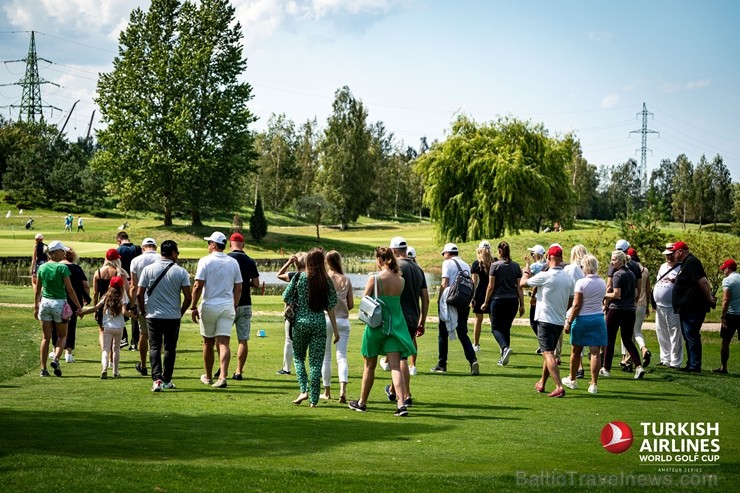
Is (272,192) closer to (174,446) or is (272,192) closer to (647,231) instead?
(647,231)

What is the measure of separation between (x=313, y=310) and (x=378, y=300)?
0.87 meters

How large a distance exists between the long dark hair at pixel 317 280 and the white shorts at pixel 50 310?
16.0ft

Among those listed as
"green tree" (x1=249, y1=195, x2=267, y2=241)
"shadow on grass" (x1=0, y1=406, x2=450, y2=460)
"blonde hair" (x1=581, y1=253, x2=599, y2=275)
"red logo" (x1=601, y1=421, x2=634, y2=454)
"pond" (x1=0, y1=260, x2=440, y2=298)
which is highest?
"green tree" (x1=249, y1=195, x2=267, y2=241)

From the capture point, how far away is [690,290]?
1711 centimetres

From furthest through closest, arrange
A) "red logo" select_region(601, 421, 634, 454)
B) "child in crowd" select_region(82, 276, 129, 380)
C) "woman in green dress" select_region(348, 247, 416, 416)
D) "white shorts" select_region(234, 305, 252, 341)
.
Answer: "white shorts" select_region(234, 305, 252, 341)
"child in crowd" select_region(82, 276, 129, 380)
"woman in green dress" select_region(348, 247, 416, 416)
"red logo" select_region(601, 421, 634, 454)

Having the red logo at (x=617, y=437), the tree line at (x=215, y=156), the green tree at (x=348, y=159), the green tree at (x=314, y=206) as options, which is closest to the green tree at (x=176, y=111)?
the tree line at (x=215, y=156)

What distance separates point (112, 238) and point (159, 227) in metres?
5.37

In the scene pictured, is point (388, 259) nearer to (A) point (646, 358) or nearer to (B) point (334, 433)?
(B) point (334, 433)

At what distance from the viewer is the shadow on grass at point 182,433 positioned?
8984mm

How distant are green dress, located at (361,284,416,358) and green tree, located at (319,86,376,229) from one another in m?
92.1

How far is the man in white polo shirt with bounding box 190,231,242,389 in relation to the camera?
13367 millimetres

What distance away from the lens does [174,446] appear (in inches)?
365

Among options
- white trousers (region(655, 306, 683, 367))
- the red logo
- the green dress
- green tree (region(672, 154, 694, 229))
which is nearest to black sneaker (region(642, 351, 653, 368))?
white trousers (region(655, 306, 683, 367))

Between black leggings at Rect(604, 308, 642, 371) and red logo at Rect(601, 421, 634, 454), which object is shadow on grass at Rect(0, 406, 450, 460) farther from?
black leggings at Rect(604, 308, 642, 371)
